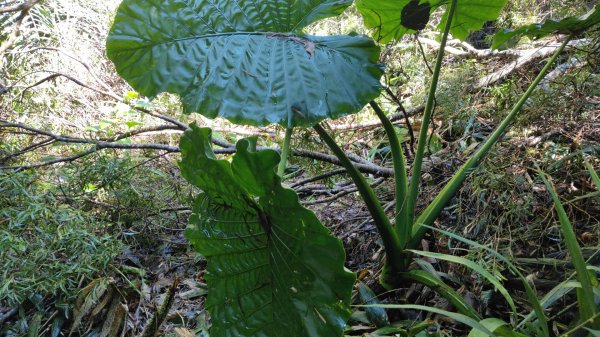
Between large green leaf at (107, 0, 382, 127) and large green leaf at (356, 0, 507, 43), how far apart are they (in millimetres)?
297

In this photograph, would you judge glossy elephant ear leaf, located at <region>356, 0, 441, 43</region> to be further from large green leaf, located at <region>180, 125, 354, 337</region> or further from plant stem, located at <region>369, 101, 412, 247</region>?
large green leaf, located at <region>180, 125, 354, 337</region>

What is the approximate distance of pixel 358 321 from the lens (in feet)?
3.18

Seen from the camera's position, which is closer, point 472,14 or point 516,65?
point 472,14

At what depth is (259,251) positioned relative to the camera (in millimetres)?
753

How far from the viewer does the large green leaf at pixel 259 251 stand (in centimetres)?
61

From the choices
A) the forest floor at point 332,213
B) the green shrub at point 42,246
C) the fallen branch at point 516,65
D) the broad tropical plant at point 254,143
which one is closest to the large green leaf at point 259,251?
the broad tropical plant at point 254,143

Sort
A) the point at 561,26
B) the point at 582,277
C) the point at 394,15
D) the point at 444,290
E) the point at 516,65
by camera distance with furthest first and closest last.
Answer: the point at 516,65 → the point at 394,15 → the point at 561,26 → the point at 444,290 → the point at 582,277

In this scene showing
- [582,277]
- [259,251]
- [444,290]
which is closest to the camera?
[582,277]

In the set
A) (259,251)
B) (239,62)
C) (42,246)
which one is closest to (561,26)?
(239,62)

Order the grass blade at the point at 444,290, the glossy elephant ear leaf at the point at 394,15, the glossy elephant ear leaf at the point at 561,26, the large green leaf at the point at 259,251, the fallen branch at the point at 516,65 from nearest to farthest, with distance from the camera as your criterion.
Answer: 1. the large green leaf at the point at 259,251
2. the grass blade at the point at 444,290
3. the glossy elephant ear leaf at the point at 561,26
4. the glossy elephant ear leaf at the point at 394,15
5. the fallen branch at the point at 516,65

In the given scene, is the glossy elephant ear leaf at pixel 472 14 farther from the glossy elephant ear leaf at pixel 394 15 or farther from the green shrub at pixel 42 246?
the green shrub at pixel 42 246

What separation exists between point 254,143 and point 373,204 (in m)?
0.36

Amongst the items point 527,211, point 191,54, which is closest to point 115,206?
point 191,54

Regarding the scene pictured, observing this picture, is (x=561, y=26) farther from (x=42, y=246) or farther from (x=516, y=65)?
(x=42, y=246)
